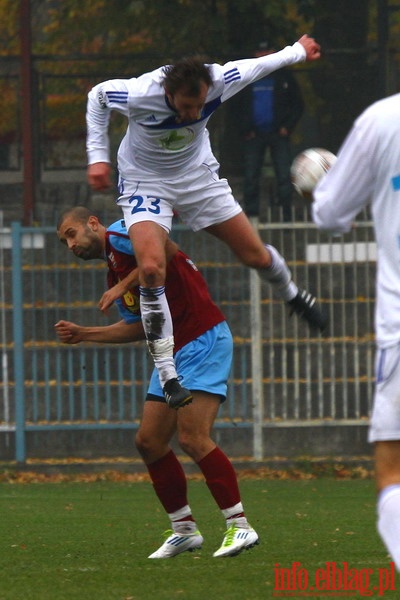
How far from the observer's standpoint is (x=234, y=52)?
17.0 metres

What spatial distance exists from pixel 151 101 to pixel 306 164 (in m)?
2.30

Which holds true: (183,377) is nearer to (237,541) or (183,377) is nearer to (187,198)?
(237,541)

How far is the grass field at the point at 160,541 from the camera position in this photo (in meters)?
6.58

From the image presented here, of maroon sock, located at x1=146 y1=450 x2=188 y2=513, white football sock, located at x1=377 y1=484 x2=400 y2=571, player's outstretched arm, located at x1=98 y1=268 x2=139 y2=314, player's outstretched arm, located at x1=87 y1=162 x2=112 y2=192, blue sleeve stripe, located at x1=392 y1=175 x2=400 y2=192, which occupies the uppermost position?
player's outstretched arm, located at x1=87 y1=162 x2=112 y2=192

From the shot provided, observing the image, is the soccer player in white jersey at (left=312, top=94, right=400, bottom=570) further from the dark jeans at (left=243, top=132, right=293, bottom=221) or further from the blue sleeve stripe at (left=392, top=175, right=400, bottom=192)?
the dark jeans at (left=243, top=132, right=293, bottom=221)

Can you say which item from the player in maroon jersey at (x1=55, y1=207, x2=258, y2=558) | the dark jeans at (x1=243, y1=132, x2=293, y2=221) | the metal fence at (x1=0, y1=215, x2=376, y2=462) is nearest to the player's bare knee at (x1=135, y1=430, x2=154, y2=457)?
the player in maroon jersey at (x1=55, y1=207, x2=258, y2=558)

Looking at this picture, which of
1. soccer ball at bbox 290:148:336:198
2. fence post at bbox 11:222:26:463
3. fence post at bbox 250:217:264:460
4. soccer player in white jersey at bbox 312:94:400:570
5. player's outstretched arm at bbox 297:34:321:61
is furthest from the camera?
fence post at bbox 11:222:26:463

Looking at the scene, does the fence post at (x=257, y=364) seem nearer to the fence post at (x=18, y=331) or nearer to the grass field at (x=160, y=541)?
the grass field at (x=160, y=541)

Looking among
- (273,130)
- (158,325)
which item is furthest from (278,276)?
(273,130)

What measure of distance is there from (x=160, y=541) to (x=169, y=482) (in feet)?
2.85

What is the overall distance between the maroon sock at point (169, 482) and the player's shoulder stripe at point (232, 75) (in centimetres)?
205

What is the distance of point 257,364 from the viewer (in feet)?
45.5

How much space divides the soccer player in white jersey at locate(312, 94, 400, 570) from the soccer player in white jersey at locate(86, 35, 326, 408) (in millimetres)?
2624

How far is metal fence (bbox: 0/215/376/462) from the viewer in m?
13.8
